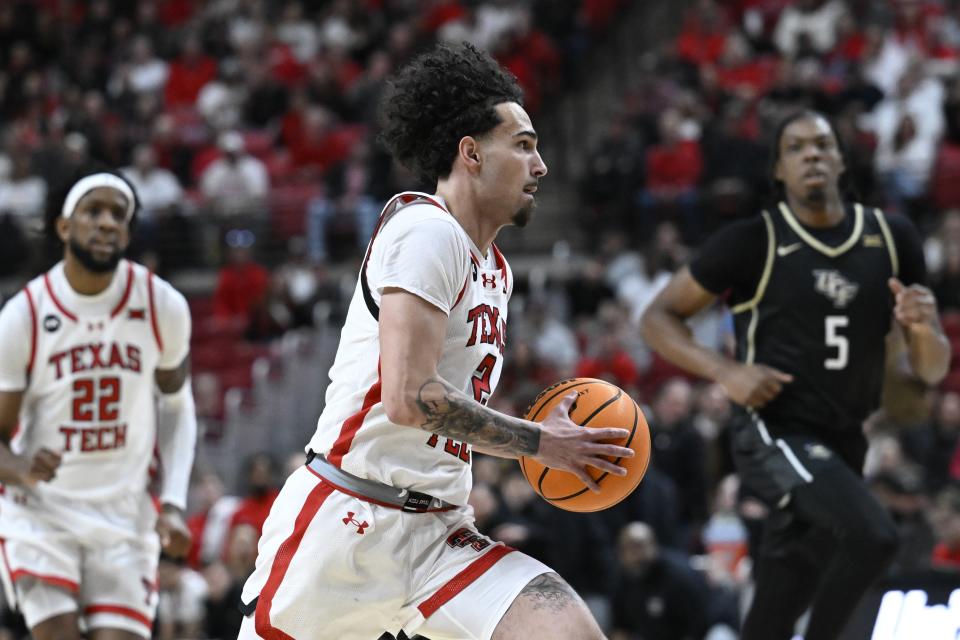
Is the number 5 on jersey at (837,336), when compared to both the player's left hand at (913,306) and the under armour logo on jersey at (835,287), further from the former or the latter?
the player's left hand at (913,306)

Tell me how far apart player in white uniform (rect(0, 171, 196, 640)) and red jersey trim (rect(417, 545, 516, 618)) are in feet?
6.81

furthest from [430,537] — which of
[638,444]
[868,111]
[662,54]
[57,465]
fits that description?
[662,54]

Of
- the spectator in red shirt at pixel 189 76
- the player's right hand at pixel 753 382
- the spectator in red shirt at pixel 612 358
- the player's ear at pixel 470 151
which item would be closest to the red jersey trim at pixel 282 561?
the player's ear at pixel 470 151

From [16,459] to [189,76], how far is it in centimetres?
1503

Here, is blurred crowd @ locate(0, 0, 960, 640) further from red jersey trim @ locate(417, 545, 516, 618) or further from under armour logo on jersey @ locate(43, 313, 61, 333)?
under armour logo on jersey @ locate(43, 313, 61, 333)

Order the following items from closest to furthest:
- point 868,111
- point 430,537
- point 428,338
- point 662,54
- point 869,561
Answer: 1. point 428,338
2. point 430,537
3. point 869,561
4. point 868,111
5. point 662,54

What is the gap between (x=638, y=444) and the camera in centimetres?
453

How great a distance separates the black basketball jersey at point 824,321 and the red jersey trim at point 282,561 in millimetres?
2487

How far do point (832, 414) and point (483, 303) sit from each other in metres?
2.22

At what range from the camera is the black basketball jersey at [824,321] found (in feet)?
20.5

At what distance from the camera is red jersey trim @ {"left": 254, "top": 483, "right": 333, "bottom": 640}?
4586mm

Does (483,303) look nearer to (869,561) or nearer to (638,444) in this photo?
(638,444)

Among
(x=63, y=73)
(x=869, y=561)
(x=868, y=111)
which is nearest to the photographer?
(x=869, y=561)

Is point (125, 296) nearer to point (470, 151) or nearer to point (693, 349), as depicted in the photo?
point (470, 151)
